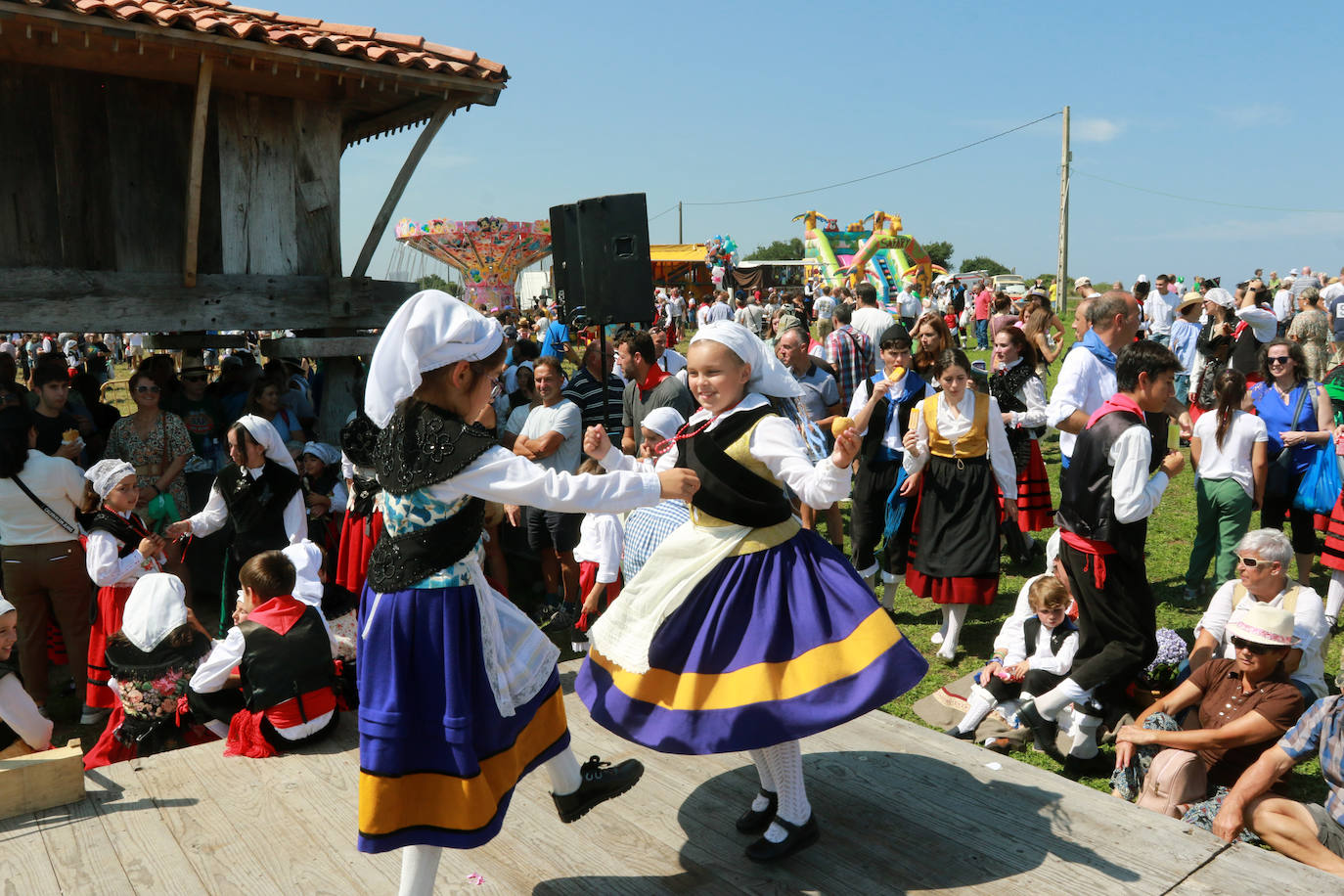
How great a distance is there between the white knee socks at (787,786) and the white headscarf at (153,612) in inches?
130

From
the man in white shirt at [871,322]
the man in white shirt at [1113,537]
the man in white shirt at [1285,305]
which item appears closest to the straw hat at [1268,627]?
the man in white shirt at [1113,537]

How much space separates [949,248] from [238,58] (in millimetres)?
91949

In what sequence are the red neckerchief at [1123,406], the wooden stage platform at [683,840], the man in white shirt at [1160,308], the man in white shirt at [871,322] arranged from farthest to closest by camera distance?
the man in white shirt at [1160,308] < the man in white shirt at [871,322] < the red neckerchief at [1123,406] < the wooden stage platform at [683,840]

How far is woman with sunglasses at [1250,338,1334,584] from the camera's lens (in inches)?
248

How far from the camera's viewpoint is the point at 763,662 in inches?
111

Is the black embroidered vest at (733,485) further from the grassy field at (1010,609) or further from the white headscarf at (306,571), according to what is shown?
the white headscarf at (306,571)

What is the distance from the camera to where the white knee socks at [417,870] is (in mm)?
2605

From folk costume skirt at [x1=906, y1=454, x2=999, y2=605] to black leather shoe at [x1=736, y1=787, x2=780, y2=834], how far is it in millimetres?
2883

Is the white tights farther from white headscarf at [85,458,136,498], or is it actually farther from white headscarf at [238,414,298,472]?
white headscarf at [85,458,136,498]

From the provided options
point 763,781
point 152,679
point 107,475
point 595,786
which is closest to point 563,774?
point 595,786

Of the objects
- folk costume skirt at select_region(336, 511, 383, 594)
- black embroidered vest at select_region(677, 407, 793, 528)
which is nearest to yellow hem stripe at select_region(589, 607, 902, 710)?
black embroidered vest at select_region(677, 407, 793, 528)

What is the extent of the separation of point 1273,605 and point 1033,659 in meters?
1.03

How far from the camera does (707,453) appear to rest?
307cm

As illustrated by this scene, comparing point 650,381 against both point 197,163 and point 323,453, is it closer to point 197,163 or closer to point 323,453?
point 323,453
